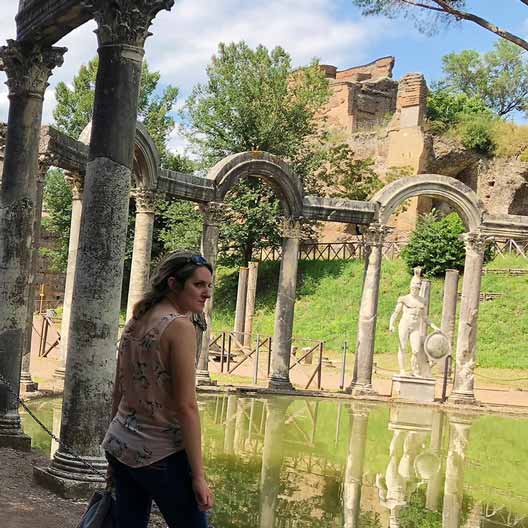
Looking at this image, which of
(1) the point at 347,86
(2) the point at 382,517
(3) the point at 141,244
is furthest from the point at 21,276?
(1) the point at 347,86

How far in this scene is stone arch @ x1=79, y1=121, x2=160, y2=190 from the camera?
13.4 metres

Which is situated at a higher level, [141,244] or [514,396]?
[141,244]

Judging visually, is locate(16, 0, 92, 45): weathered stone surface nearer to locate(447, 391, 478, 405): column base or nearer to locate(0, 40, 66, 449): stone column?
locate(0, 40, 66, 449): stone column

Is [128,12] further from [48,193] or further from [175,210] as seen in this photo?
[48,193]

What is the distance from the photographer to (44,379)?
13.7m

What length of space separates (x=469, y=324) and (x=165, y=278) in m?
14.4

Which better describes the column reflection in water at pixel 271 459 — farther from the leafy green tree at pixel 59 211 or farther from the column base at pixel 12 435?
the leafy green tree at pixel 59 211

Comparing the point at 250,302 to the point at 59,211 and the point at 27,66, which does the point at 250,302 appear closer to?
the point at 59,211

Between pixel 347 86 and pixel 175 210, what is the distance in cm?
1625

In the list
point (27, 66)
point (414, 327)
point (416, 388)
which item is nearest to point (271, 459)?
point (27, 66)

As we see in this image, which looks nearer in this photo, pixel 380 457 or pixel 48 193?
pixel 380 457

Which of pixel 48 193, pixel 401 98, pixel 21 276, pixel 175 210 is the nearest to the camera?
pixel 21 276

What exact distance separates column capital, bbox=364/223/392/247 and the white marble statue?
100 centimetres

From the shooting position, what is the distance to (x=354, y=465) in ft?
29.5
